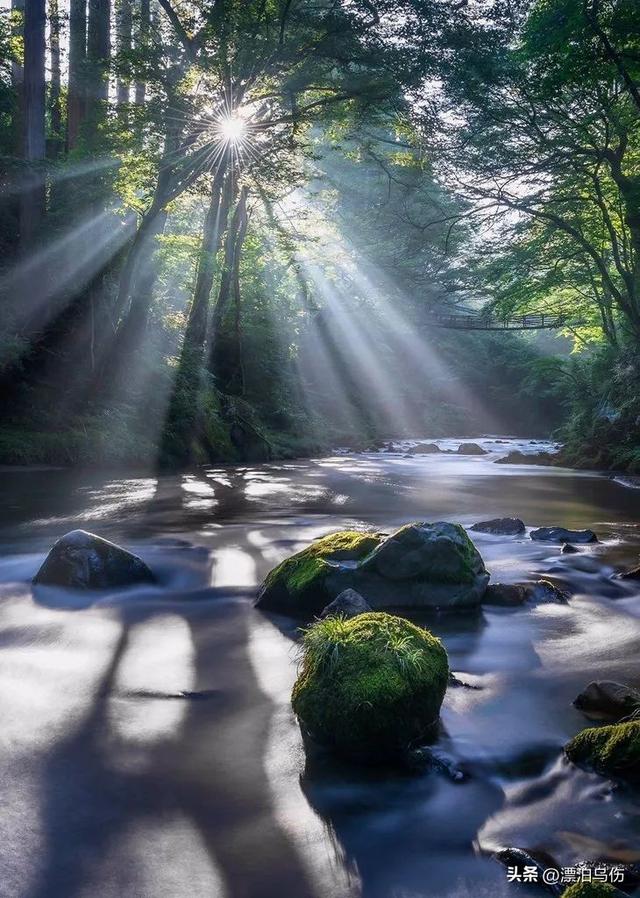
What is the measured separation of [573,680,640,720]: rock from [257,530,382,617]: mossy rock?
6.51ft

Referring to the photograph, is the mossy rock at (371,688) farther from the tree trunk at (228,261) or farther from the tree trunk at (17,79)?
the tree trunk at (228,261)

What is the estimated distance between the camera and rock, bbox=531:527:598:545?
26.6ft

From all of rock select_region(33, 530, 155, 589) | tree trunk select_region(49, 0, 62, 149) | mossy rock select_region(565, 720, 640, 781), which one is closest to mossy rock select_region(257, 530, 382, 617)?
rock select_region(33, 530, 155, 589)

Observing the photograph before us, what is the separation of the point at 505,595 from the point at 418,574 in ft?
2.53

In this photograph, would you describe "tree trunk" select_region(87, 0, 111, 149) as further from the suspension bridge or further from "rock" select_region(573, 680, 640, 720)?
"rock" select_region(573, 680, 640, 720)

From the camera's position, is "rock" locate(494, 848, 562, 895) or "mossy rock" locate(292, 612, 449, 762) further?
"mossy rock" locate(292, 612, 449, 762)

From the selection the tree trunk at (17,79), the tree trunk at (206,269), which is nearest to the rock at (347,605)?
the tree trunk at (17,79)

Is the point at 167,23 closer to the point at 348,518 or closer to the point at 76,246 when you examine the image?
the point at 76,246

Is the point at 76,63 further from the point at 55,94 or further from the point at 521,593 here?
the point at 521,593

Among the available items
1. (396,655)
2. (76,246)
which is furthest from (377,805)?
(76,246)

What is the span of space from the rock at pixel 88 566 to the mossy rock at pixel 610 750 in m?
4.11

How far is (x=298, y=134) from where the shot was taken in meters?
15.4

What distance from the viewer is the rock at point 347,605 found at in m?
4.79

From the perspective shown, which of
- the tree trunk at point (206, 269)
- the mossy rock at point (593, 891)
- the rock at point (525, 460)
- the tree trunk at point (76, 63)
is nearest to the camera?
the mossy rock at point (593, 891)
